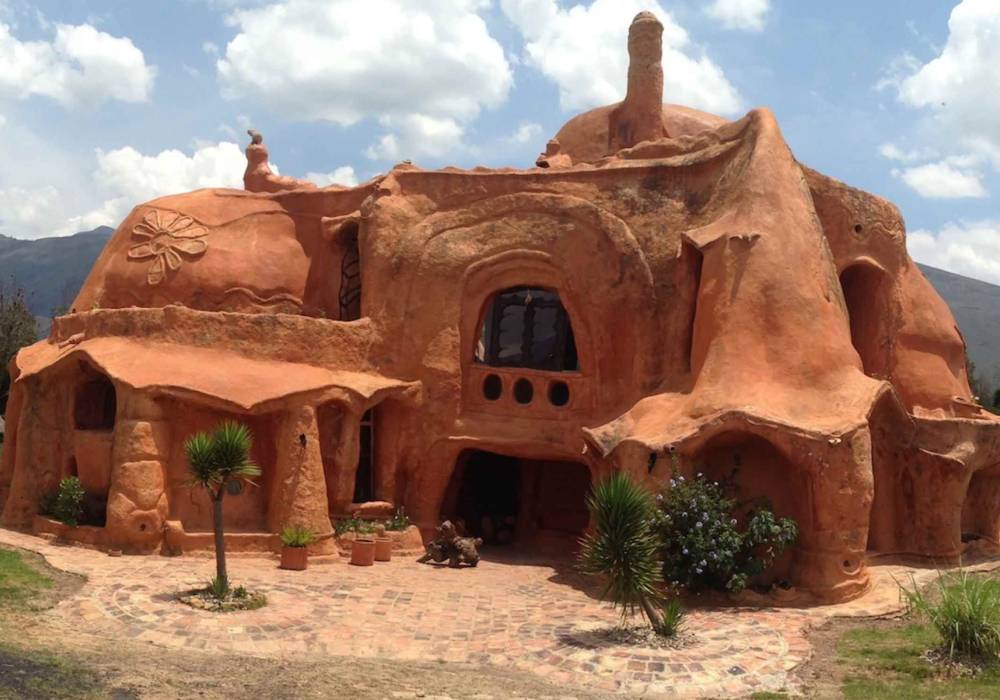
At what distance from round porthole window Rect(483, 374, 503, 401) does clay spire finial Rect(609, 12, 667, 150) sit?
683cm

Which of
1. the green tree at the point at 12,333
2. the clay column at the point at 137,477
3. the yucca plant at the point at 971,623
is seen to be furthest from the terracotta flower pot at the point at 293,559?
the green tree at the point at 12,333

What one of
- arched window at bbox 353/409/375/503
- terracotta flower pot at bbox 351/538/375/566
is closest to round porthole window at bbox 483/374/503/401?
arched window at bbox 353/409/375/503

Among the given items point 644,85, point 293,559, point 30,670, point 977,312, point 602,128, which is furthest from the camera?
point 977,312

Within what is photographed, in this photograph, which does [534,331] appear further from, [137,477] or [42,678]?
[42,678]

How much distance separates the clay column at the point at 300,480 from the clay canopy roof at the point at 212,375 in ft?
1.55

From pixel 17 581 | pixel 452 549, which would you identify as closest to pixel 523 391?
pixel 452 549

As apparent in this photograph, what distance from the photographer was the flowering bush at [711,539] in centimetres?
1235

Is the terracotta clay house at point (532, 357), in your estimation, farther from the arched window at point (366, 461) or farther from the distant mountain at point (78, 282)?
the distant mountain at point (78, 282)

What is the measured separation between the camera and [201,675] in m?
8.68

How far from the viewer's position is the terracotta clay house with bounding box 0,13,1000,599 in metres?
13.8

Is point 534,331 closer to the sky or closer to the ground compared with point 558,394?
closer to the sky

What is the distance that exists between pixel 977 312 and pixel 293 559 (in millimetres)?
97945

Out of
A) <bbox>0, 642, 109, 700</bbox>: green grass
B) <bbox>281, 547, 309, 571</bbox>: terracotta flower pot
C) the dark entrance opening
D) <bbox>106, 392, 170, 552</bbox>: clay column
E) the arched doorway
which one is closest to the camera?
<bbox>0, 642, 109, 700</bbox>: green grass

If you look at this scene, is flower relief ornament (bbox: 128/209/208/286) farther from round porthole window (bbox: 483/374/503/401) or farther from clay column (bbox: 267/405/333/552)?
round porthole window (bbox: 483/374/503/401)
